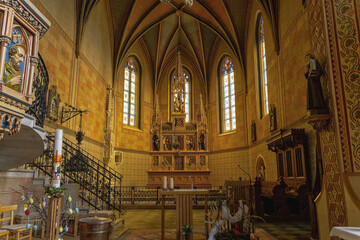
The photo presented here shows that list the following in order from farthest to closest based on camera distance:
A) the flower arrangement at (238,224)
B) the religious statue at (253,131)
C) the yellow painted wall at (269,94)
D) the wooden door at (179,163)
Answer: the wooden door at (179,163) < the religious statue at (253,131) < the yellow painted wall at (269,94) < the flower arrangement at (238,224)

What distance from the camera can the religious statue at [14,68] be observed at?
336 cm

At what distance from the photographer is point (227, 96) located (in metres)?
Answer: 19.0

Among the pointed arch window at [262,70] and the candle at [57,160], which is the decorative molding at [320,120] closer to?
the candle at [57,160]

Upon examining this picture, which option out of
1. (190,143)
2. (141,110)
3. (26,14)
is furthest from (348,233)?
(141,110)

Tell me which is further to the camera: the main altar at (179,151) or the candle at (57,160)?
the main altar at (179,151)

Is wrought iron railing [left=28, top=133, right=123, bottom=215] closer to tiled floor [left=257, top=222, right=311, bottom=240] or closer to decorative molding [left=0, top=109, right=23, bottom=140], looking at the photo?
decorative molding [left=0, top=109, right=23, bottom=140]

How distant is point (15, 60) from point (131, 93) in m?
15.7

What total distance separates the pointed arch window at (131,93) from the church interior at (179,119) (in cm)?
12

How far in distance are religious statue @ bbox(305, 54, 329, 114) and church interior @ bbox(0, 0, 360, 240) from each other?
0.02 metres

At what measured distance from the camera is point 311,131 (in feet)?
28.1

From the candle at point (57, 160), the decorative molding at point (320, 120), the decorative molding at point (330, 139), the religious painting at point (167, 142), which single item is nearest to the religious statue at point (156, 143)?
the religious painting at point (167, 142)

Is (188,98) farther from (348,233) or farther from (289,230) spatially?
(348,233)

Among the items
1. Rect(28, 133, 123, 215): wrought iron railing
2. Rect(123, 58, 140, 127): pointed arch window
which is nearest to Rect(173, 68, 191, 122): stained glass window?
Rect(123, 58, 140, 127): pointed arch window

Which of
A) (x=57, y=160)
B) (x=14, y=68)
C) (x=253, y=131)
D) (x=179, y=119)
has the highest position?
(x=179, y=119)
